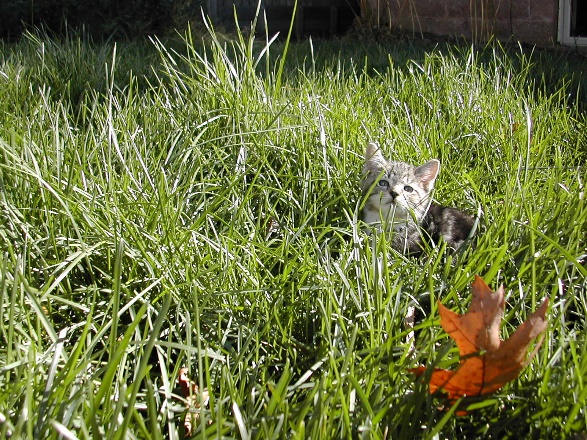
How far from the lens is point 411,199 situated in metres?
2.81

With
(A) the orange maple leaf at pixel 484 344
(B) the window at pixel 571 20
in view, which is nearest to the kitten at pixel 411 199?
(A) the orange maple leaf at pixel 484 344

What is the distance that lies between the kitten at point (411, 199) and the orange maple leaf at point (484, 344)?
3.68 feet

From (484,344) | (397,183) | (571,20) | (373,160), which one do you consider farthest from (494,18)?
(484,344)

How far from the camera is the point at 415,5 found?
827 cm

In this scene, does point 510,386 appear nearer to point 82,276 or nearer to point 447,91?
point 82,276

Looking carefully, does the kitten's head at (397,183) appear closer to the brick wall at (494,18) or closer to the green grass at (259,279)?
the green grass at (259,279)

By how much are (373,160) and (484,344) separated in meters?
1.36

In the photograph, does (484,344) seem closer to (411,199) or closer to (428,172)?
(428,172)

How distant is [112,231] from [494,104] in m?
2.08

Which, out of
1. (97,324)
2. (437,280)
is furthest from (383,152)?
(97,324)

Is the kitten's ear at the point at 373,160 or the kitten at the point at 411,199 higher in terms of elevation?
the kitten's ear at the point at 373,160

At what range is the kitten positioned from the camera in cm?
247

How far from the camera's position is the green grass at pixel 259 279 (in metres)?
1.26

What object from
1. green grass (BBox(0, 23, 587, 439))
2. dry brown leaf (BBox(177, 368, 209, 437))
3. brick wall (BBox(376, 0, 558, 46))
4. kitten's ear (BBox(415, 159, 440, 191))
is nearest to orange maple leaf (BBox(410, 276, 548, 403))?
green grass (BBox(0, 23, 587, 439))
